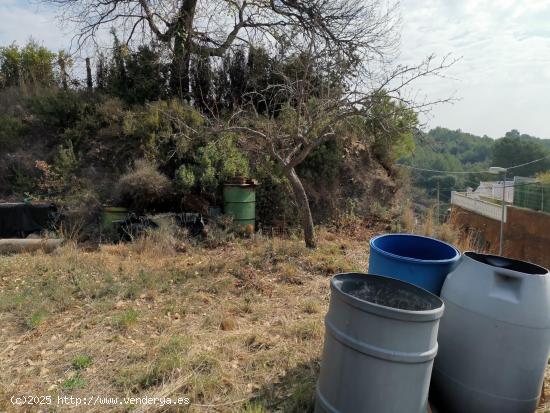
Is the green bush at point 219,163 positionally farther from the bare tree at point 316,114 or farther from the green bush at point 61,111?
the green bush at point 61,111

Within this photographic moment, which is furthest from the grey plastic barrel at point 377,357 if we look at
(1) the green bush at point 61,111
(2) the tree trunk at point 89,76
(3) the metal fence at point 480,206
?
(3) the metal fence at point 480,206

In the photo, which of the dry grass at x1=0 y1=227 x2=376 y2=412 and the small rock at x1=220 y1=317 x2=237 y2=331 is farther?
the small rock at x1=220 y1=317 x2=237 y2=331

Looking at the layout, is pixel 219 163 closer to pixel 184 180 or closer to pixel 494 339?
pixel 184 180

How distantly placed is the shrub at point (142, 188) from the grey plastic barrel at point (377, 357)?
20.3 feet

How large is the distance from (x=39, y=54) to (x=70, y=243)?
9.68 meters

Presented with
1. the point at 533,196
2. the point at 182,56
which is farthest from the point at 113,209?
the point at 533,196

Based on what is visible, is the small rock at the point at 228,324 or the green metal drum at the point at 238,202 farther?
the green metal drum at the point at 238,202

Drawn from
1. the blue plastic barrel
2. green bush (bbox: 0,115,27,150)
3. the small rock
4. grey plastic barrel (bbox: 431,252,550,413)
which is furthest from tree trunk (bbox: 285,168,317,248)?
green bush (bbox: 0,115,27,150)

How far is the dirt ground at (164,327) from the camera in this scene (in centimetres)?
286

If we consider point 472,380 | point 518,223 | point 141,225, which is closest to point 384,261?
point 472,380

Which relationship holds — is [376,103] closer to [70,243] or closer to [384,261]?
[384,261]

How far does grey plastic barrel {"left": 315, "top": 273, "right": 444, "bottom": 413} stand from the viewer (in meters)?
2.04

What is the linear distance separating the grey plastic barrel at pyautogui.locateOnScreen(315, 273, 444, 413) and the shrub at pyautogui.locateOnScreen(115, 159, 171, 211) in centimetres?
619

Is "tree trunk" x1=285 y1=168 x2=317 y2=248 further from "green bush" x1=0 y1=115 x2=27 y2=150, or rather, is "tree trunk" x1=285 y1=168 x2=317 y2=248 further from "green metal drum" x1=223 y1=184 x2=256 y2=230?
"green bush" x1=0 y1=115 x2=27 y2=150
